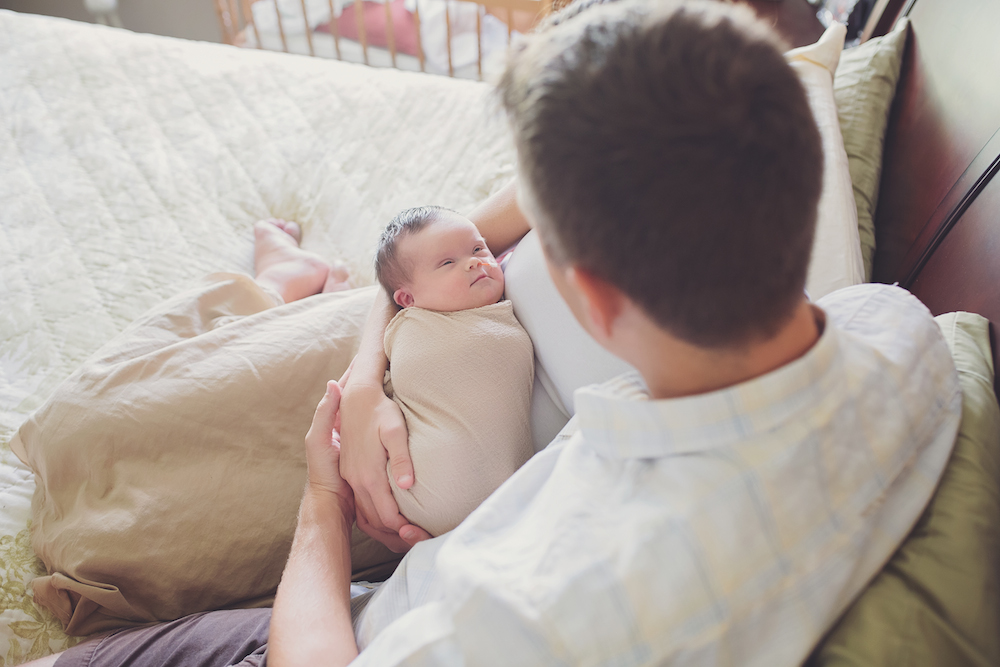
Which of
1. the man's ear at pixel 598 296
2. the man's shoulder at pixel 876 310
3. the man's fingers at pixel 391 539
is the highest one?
the man's ear at pixel 598 296

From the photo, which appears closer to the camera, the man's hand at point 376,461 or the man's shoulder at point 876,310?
the man's shoulder at point 876,310

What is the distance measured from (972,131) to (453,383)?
99cm

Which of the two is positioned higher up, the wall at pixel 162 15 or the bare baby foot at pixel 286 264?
the wall at pixel 162 15

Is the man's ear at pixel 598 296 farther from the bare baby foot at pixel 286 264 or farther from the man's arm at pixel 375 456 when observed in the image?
the bare baby foot at pixel 286 264

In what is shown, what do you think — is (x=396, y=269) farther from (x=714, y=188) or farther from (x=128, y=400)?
(x=714, y=188)

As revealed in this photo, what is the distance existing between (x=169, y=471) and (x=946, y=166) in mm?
1491

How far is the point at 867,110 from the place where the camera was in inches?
48.9

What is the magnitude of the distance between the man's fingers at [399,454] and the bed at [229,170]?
24.0 inches

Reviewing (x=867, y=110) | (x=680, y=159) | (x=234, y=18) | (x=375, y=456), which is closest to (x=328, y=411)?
(x=375, y=456)

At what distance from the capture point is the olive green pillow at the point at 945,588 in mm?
518

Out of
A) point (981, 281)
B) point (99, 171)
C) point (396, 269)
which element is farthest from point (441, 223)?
point (99, 171)

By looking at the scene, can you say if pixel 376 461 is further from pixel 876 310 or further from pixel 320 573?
pixel 876 310

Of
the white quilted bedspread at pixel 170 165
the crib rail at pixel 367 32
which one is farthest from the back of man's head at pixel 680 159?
the crib rail at pixel 367 32

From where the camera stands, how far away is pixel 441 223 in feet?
3.88
